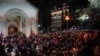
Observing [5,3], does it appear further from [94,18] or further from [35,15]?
[94,18]

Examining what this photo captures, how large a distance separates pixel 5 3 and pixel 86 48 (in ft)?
104

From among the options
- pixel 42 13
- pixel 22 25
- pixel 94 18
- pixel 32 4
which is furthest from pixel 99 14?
pixel 42 13

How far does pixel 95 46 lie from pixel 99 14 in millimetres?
18973

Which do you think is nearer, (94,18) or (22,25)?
(94,18)

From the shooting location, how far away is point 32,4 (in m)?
36.3

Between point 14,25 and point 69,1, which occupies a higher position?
point 69,1

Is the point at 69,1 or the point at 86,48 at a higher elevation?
the point at 69,1

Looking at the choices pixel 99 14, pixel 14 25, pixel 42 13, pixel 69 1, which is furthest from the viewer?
pixel 69 1

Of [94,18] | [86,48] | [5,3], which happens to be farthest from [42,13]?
[86,48]

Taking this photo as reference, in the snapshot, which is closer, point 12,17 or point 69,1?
point 12,17

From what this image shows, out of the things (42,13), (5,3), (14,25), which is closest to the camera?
(14,25)

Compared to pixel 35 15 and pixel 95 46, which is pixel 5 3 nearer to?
pixel 35 15

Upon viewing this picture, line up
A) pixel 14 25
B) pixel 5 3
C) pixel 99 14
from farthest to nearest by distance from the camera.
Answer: pixel 5 3 < pixel 14 25 < pixel 99 14

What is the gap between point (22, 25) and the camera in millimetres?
33094
